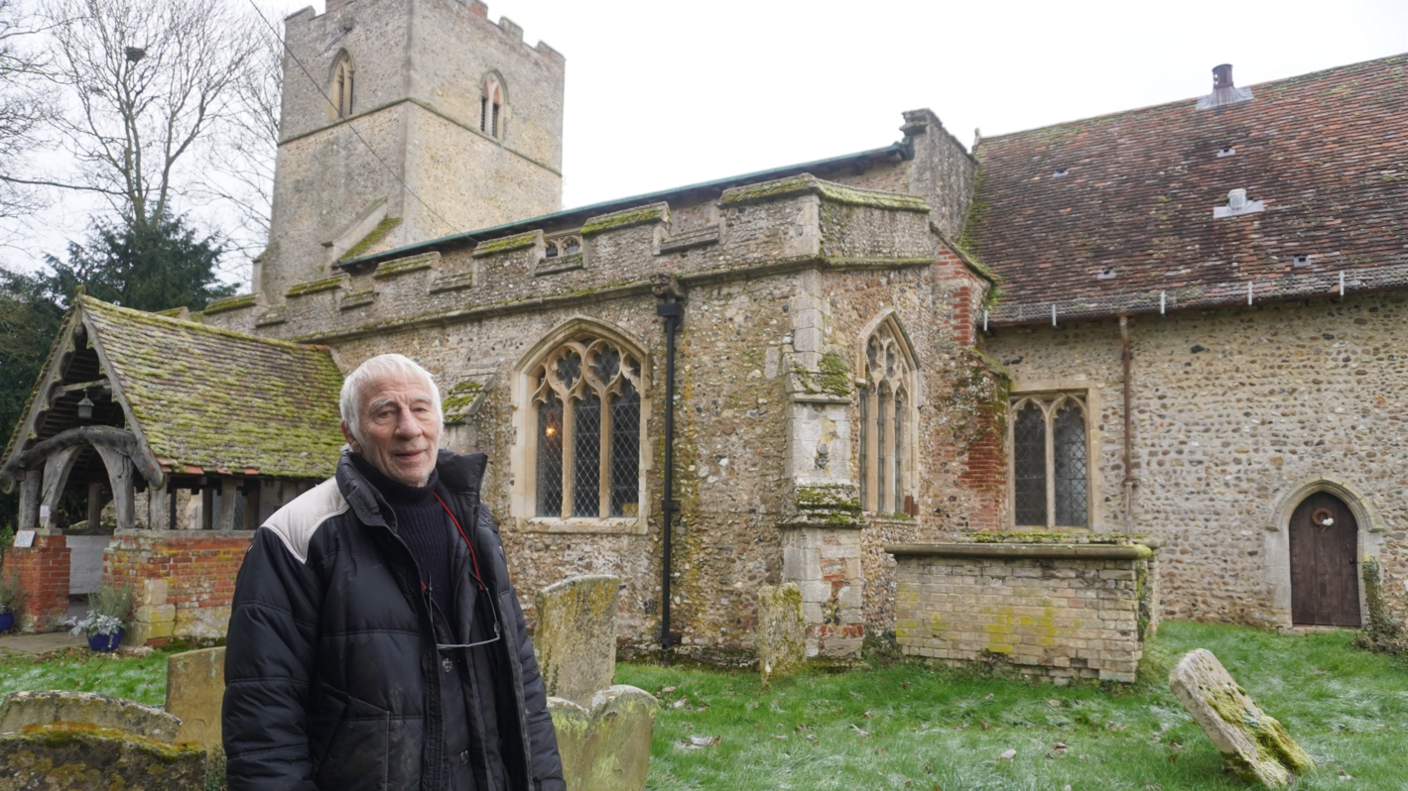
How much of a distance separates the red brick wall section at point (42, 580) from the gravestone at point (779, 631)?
9.15m

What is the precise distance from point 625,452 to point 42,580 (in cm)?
744

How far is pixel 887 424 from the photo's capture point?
11336 millimetres

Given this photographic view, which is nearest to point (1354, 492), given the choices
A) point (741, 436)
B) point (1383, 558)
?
point (1383, 558)

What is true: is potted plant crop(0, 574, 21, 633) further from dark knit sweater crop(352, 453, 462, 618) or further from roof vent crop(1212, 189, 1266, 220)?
roof vent crop(1212, 189, 1266, 220)

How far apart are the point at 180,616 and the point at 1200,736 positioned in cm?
1000

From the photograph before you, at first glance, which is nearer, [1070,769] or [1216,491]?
[1070,769]

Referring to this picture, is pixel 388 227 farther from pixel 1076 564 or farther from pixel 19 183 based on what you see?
pixel 1076 564

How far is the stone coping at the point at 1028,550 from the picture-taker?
780cm

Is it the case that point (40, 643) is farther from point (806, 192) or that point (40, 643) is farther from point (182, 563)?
point (806, 192)

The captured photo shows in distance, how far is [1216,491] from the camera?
1177 cm

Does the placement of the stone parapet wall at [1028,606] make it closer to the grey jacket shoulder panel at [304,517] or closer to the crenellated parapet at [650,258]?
the crenellated parapet at [650,258]

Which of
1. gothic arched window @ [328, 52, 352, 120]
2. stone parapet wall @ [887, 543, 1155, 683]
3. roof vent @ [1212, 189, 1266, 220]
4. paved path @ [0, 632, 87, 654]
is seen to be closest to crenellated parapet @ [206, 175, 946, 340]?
stone parapet wall @ [887, 543, 1155, 683]

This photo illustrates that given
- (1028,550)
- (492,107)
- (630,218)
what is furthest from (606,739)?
(492,107)

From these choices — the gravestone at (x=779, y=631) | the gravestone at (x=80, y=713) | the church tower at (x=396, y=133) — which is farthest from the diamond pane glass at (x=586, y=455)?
the church tower at (x=396, y=133)
